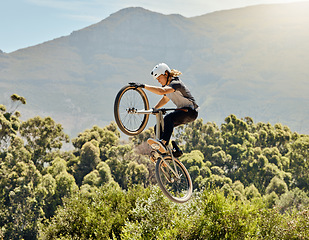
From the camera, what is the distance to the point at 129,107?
9.48 meters

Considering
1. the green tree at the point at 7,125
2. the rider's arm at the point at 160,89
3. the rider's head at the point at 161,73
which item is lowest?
the rider's arm at the point at 160,89

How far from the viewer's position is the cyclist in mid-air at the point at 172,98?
9586mm

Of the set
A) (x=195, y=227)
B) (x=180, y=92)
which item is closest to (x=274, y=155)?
(x=195, y=227)

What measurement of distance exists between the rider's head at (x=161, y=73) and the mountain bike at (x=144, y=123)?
568 mm

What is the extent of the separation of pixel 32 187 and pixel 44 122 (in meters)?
14.3

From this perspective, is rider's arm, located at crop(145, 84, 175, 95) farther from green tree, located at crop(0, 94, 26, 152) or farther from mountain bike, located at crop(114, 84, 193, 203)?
green tree, located at crop(0, 94, 26, 152)

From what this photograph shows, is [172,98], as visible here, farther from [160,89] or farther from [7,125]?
[7,125]

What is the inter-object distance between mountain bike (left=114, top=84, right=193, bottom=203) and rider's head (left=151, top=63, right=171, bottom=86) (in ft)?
1.86

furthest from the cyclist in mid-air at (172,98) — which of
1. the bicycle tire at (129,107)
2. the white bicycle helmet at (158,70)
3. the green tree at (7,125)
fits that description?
the green tree at (7,125)

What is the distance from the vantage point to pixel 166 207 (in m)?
35.1

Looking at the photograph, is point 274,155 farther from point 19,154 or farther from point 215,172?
point 19,154

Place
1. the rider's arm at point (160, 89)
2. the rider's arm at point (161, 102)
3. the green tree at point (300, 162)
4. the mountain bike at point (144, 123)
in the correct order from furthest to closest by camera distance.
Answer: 1. the green tree at point (300, 162)
2. the rider's arm at point (161, 102)
3. the mountain bike at point (144, 123)
4. the rider's arm at point (160, 89)

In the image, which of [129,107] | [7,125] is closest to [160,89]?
[129,107]

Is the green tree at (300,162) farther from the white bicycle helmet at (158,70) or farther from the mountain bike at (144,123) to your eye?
the white bicycle helmet at (158,70)
